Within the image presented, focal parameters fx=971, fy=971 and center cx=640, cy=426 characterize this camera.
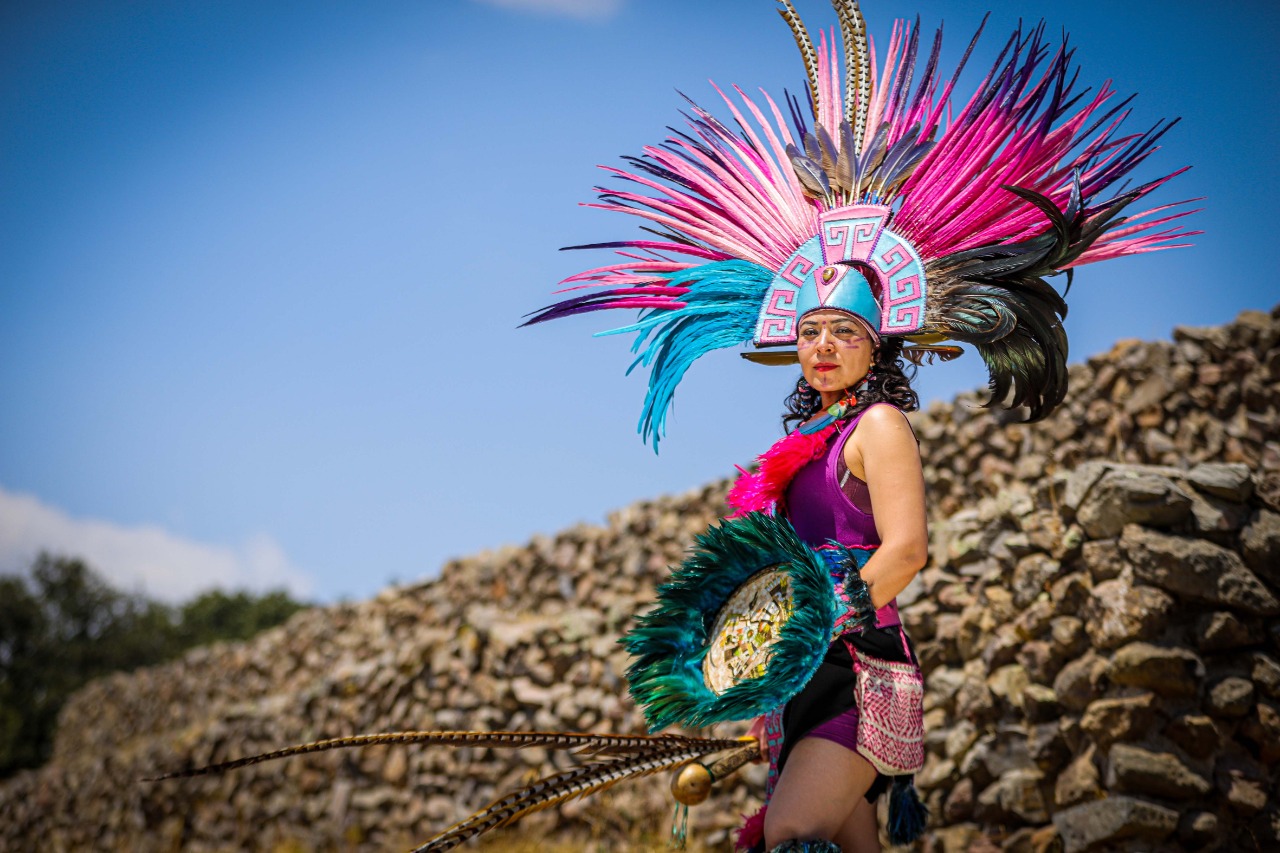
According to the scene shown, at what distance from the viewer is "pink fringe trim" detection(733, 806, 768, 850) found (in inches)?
97.7

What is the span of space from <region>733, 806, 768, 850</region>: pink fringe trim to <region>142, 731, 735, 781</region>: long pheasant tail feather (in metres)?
0.20

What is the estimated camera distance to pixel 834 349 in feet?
8.76

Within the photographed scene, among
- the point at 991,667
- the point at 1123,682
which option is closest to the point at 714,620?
the point at 1123,682

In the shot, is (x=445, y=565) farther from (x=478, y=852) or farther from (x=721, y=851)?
(x=721, y=851)

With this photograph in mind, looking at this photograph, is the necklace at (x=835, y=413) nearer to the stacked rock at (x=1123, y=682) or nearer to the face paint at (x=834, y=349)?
the face paint at (x=834, y=349)

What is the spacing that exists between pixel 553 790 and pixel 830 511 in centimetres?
100

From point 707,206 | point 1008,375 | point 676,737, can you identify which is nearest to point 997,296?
point 1008,375

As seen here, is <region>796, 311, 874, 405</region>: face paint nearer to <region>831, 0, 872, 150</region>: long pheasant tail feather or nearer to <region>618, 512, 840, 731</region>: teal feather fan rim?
<region>618, 512, 840, 731</region>: teal feather fan rim

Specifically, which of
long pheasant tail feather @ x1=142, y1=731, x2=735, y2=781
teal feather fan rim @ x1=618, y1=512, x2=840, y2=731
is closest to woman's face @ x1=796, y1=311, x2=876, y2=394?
teal feather fan rim @ x1=618, y1=512, x2=840, y2=731

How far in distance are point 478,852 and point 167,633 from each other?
2939 cm

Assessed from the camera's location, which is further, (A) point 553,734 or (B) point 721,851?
(B) point 721,851

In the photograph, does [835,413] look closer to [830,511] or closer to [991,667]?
[830,511]

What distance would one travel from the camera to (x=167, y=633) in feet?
106

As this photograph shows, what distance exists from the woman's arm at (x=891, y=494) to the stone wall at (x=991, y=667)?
2.41 m
